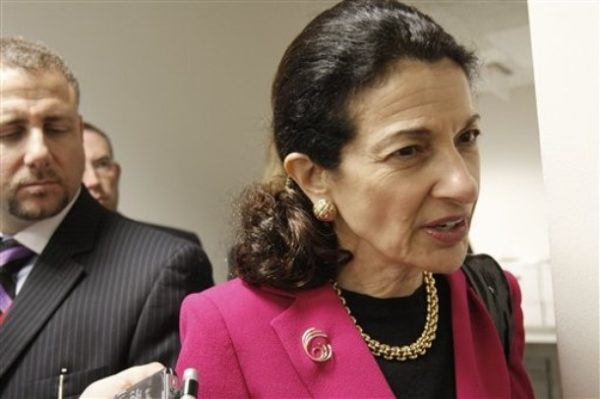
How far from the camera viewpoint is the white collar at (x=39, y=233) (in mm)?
1187

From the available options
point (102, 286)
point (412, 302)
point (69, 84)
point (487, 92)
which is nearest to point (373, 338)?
point (412, 302)

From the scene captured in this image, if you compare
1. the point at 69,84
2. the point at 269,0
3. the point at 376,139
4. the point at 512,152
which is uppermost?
the point at 269,0

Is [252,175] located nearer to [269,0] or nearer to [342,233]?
[342,233]

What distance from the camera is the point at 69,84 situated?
124cm

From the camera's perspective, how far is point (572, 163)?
785 mm

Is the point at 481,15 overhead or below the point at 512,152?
overhead

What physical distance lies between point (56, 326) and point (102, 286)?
0.10m

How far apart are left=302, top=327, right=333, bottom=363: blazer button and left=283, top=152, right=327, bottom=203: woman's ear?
0.19 meters

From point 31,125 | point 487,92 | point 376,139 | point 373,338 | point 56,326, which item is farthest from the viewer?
point 487,92

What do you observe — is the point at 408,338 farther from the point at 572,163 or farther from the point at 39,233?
the point at 39,233

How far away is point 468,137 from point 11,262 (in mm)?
922

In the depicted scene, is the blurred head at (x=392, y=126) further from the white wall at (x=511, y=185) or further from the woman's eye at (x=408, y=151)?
the white wall at (x=511, y=185)

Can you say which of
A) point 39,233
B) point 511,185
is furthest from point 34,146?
point 511,185

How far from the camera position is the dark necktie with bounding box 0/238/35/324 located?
114 centimetres
